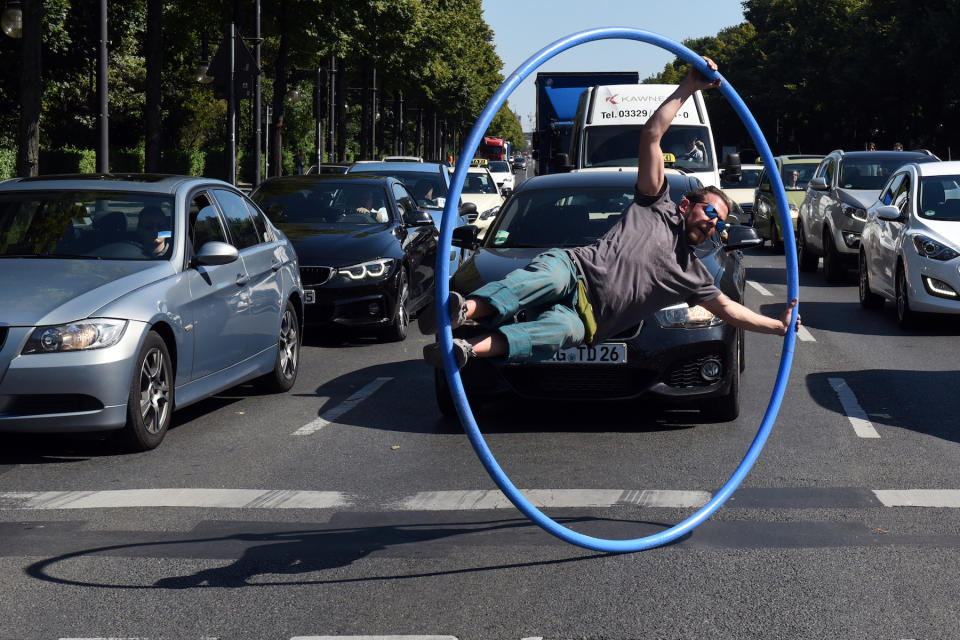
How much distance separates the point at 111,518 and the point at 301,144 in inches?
3445

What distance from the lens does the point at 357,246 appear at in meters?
13.9

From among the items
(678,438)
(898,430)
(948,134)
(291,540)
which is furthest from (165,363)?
(948,134)

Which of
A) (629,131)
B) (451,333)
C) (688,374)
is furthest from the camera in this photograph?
(629,131)

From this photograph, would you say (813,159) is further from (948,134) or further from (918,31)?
(948,134)

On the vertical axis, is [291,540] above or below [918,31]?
below

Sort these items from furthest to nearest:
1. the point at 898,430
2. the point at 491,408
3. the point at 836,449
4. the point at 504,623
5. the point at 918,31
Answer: the point at 918,31, the point at 491,408, the point at 898,430, the point at 836,449, the point at 504,623

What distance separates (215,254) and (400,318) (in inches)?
208

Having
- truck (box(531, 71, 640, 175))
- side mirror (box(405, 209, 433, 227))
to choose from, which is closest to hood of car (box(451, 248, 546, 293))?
side mirror (box(405, 209, 433, 227))

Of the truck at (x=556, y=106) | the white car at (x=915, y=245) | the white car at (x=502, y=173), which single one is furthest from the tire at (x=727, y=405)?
the white car at (x=502, y=173)

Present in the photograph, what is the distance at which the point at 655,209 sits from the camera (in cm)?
603

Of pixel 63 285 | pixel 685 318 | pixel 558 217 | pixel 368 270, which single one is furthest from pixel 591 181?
pixel 63 285

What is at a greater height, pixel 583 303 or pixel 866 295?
pixel 583 303

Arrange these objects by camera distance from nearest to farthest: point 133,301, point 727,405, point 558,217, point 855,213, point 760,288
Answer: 1. point 133,301
2. point 727,405
3. point 558,217
4. point 855,213
5. point 760,288

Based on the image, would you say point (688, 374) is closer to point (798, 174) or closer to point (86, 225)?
point (86, 225)
